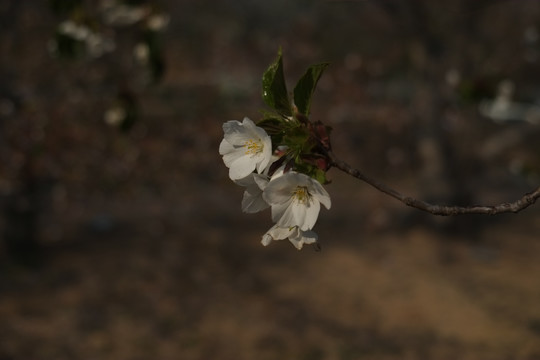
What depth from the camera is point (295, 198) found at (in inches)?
42.9

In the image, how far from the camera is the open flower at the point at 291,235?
1.15 metres

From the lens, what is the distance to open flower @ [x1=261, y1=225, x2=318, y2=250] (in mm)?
1146

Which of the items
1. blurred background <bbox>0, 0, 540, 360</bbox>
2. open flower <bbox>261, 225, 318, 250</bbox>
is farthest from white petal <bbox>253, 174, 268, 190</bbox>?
blurred background <bbox>0, 0, 540, 360</bbox>

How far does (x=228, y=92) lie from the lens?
10414 millimetres

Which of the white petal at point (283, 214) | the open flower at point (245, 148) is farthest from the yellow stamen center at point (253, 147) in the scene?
the white petal at point (283, 214)

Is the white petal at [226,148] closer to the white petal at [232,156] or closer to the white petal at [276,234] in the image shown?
the white petal at [232,156]

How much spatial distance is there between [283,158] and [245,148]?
0.24ft

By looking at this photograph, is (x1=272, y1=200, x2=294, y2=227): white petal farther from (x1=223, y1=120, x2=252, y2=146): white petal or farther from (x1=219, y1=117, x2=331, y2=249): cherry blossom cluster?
(x1=223, y1=120, x2=252, y2=146): white petal

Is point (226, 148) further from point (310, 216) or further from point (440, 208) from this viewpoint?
point (440, 208)

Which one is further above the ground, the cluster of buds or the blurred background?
the blurred background

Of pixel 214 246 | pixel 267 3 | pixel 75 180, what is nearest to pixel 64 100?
pixel 75 180

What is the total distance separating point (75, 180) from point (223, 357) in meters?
4.22

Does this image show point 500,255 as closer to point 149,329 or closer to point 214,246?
point 214,246

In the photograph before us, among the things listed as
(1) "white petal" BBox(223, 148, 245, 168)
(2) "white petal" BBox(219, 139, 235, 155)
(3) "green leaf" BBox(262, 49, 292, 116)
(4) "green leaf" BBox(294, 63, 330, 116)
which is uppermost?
(4) "green leaf" BBox(294, 63, 330, 116)
